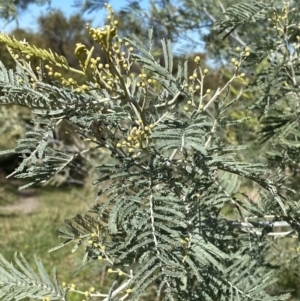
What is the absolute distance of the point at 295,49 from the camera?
95 cm

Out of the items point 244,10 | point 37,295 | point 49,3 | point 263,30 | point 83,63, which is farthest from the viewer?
point 263,30

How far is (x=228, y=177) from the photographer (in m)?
0.89

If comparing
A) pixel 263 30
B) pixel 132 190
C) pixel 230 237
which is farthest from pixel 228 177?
pixel 263 30

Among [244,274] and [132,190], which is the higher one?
[132,190]

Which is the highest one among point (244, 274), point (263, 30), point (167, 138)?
point (167, 138)

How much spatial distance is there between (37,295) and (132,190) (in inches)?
7.7

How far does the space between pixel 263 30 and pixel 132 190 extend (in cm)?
108

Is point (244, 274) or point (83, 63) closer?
point (83, 63)

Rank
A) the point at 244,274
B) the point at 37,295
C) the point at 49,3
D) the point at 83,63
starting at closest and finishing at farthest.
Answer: the point at 83,63, the point at 37,295, the point at 244,274, the point at 49,3

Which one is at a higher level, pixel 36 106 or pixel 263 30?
pixel 36 106

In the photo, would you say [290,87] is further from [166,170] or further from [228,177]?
[166,170]

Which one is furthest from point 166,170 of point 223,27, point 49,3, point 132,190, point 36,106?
point 49,3

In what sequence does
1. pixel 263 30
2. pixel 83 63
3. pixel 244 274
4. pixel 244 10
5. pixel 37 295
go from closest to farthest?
pixel 83 63, pixel 37 295, pixel 244 274, pixel 244 10, pixel 263 30

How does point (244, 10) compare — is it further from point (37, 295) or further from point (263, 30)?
point (263, 30)
